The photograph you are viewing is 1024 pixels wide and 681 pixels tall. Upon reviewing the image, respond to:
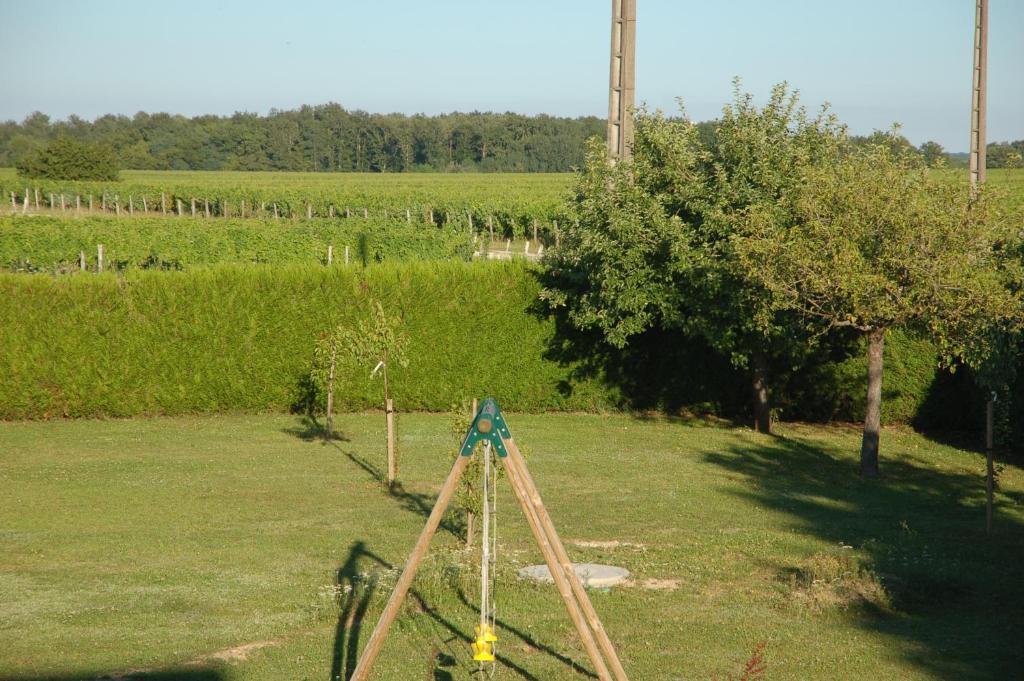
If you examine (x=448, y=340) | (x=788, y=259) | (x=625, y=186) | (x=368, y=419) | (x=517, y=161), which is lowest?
(x=368, y=419)

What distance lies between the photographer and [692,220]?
62.1 feet

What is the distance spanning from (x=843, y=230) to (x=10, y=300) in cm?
1507

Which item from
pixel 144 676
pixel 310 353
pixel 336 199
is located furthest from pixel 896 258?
pixel 336 199

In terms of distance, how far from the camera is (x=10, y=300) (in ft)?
66.1

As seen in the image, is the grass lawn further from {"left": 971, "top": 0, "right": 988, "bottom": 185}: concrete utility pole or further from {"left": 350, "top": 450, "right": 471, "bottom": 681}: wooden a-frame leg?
{"left": 971, "top": 0, "right": 988, "bottom": 185}: concrete utility pole

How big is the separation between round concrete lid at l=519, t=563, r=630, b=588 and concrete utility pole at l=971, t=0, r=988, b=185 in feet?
44.0

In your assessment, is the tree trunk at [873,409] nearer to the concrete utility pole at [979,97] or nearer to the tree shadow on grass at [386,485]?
the concrete utility pole at [979,97]

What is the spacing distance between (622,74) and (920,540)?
10008 millimetres

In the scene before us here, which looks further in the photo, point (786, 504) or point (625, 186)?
point (625, 186)

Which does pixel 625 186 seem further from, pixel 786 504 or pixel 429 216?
pixel 429 216

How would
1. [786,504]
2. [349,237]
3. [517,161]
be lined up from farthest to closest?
[517,161] → [349,237] → [786,504]

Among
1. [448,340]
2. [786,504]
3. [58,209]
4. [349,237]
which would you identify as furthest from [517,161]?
[786,504]

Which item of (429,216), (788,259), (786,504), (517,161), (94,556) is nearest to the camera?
(94,556)

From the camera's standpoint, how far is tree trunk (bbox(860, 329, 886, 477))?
15.9 meters
